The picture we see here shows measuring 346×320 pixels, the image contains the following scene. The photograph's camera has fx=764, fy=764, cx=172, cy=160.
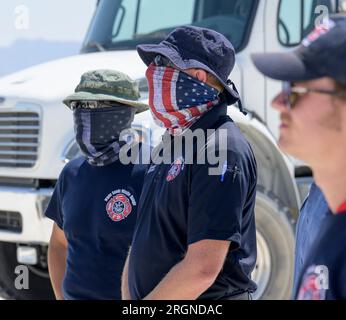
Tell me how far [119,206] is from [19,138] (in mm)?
2452

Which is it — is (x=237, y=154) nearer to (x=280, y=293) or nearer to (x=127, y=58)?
(x=280, y=293)

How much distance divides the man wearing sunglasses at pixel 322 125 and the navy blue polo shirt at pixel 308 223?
13cm

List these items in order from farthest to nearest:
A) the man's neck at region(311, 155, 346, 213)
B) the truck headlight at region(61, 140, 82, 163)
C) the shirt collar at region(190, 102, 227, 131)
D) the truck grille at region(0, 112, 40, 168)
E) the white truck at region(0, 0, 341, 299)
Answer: the truck grille at region(0, 112, 40, 168) < the white truck at region(0, 0, 341, 299) < the truck headlight at region(61, 140, 82, 163) < the shirt collar at region(190, 102, 227, 131) < the man's neck at region(311, 155, 346, 213)

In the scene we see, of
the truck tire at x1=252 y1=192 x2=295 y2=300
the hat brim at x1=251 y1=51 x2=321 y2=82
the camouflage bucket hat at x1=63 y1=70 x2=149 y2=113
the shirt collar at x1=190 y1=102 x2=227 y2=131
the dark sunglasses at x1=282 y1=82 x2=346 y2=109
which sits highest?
the hat brim at x1=251 y1=51 x2=321 y2=82

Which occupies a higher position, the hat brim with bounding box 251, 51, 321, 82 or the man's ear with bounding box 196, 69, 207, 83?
the hat brim with bounding box 251, 51, 321, 82

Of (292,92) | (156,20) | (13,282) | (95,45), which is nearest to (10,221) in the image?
(13,282)

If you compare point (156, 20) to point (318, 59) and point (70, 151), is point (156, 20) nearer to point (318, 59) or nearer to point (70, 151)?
point (70, 151)

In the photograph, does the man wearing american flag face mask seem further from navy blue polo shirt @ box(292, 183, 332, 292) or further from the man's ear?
navy blue polo shirt @ box(292, 183, 332, 292)

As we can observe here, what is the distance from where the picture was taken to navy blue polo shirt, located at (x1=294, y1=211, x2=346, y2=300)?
1.64 metres

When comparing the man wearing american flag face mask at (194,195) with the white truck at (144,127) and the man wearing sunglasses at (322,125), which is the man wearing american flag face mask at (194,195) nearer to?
the man wearing sunglasses at (322,125)

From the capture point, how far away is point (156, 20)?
6.12 meters

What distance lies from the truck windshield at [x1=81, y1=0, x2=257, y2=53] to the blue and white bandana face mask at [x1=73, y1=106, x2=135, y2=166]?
96.8 inches

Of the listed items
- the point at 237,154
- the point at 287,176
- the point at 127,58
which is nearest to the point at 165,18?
the point at 127,58

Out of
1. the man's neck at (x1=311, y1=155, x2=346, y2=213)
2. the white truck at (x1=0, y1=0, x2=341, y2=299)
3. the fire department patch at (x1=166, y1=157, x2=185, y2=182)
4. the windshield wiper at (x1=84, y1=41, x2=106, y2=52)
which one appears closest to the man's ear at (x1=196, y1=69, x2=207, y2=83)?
the fire department patch at (x1=166, y1=157, x2=185, y2=182)
